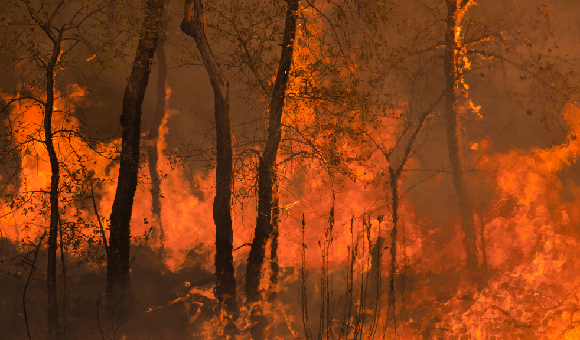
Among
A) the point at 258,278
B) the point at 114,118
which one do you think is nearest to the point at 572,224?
the point at 258,278

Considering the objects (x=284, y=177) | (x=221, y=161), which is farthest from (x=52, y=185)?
(x=284, y=177)

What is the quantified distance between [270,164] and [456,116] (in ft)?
20.5

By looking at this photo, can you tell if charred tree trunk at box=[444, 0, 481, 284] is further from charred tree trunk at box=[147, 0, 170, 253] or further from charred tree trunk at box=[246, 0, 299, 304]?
charred tree trunk at box=[147, 0, 170, 253]

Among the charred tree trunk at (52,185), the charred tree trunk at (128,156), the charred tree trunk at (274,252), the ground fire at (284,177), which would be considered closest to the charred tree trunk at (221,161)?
the ground fire at (284,177)

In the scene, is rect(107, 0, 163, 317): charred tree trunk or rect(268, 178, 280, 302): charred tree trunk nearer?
rect(107, 0, 163, 317): charred tree trunk

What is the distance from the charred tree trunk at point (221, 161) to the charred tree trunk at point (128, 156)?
652 mm

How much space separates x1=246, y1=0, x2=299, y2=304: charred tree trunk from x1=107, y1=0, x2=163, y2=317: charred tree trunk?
236 centimetres

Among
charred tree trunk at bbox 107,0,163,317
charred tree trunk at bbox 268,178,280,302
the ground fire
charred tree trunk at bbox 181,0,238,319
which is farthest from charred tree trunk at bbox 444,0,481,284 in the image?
charred tree trunk at bbox 107,0,163,317

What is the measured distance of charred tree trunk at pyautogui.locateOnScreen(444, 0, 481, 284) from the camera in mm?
11500

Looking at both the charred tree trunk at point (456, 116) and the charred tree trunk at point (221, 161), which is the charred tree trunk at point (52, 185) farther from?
the charred tree trunk at point (456, 116)

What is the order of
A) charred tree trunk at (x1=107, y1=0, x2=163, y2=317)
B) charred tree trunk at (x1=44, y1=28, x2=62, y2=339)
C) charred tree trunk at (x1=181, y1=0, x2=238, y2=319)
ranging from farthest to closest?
charred tree trunk at (x1=181, y1=0, x2=238, y2=319), charred tree trunk at (x1=107, y1=0, x2=163, y2=317), charred tree trunk at (x1=44, y1=28, x2=62, y2=339)

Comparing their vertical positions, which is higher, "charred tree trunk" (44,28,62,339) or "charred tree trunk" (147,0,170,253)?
"charred tree trunk" (147,0,170,253)

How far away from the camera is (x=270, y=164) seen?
29.9 feet

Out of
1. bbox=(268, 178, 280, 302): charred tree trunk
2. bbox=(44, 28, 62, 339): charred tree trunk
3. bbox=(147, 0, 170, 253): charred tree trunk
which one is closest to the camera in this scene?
bbox=(44, 28, 62, 339): charred tree trunk
